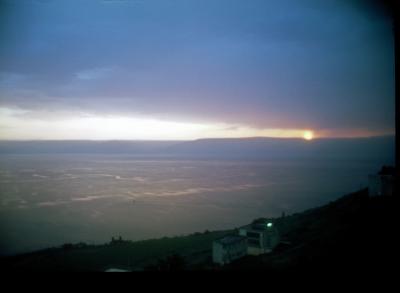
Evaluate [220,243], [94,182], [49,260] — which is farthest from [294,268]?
[94,182]

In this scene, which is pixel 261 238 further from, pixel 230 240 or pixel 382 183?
pixel 382 183

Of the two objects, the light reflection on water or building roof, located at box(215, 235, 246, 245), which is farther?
the light reflection on water

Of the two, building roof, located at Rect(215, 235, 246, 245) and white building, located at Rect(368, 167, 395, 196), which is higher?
white building, located at Rect(368, 167, 395, 196)

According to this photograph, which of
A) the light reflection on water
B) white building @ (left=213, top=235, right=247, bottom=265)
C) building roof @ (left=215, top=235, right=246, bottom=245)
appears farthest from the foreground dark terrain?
the light reflection on water

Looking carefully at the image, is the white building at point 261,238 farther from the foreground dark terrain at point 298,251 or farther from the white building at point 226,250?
the white building at point 226,250

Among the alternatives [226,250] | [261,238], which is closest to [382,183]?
[261,238]

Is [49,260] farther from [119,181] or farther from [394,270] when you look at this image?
[119,181]

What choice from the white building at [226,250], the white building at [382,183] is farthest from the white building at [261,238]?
the white building at [382,183]

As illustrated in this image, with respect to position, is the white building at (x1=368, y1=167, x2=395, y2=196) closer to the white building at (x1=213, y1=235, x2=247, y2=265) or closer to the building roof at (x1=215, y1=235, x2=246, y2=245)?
the building roof at (x1=215, y1=235, x2=246, y2=245)
